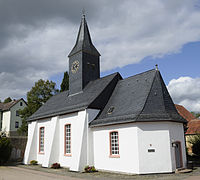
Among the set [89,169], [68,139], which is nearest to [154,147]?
[89,169]

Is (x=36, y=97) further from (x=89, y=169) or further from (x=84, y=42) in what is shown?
(x=89, y=169)

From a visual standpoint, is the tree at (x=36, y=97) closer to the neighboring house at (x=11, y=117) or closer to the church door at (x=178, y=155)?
the neighboring house at (x=11, y=117)

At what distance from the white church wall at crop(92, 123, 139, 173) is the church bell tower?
22.8ft

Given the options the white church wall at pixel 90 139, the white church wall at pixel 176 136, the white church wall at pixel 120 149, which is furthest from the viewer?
the white church wall at pixel 90 139

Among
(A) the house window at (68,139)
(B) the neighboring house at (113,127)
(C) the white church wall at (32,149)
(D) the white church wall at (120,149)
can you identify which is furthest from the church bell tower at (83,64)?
(D) the white church wall at (120,149)

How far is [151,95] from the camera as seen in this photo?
53.2 feet

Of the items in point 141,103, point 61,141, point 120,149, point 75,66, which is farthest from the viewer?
point 75,66

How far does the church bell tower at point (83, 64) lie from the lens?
75.7 feet

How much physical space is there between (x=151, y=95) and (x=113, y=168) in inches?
238

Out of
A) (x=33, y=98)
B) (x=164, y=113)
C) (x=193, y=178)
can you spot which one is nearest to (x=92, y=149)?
(x=164, y=113)

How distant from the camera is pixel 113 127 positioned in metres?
16.4

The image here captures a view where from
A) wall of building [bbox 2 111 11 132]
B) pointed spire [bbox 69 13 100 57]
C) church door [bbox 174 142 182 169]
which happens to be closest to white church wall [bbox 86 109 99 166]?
church door [bbox 174 142 182 169]

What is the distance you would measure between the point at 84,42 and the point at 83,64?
2918mm

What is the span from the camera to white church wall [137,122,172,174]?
47.1 feet
